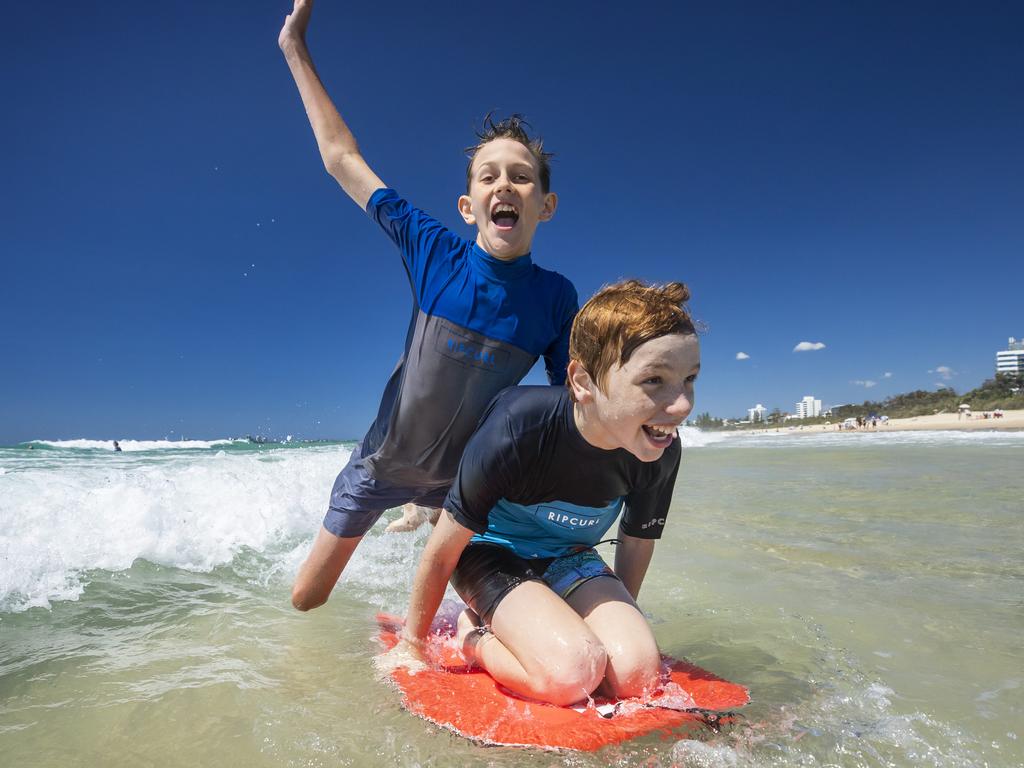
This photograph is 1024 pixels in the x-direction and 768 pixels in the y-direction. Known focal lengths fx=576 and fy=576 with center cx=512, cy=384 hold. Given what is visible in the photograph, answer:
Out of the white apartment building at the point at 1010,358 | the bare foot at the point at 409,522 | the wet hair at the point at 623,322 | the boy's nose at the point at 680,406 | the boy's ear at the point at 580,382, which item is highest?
the white apartment building at the point at 1010,358

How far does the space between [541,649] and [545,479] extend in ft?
1.92

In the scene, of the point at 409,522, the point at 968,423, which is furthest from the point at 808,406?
the point at 409,522

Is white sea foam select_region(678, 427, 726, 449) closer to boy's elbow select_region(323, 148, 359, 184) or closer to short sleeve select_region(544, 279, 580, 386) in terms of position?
short sleeve select_region(544, 279, 580, 386)

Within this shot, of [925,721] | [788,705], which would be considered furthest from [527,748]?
[925,721]

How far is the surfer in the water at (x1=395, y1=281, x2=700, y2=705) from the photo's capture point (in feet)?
6.09

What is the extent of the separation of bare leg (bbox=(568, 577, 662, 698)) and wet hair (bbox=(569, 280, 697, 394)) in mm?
877

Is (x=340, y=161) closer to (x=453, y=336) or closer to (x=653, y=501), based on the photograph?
(x=453, y=336)

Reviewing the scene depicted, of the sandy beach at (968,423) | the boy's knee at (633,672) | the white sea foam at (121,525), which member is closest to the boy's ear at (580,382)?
the boy's knee at (633,672)

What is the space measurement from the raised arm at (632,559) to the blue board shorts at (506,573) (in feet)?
0.37

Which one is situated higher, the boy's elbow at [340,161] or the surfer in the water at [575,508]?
the boy's elbow at [340,161]

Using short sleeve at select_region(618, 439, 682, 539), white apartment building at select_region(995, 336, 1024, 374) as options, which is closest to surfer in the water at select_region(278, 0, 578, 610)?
short sleeve at select_region(618, 439, 682, 539)

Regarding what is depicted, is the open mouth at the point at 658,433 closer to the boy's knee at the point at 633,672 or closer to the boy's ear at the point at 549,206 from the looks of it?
the boy's knee at the point at 633,672

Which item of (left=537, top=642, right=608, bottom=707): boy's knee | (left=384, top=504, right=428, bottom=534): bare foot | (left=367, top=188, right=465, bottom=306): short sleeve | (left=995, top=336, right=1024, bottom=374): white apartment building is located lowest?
(left=537, top=642, right=608, bottom=707): boy's knee

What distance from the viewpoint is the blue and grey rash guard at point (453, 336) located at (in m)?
2.45
